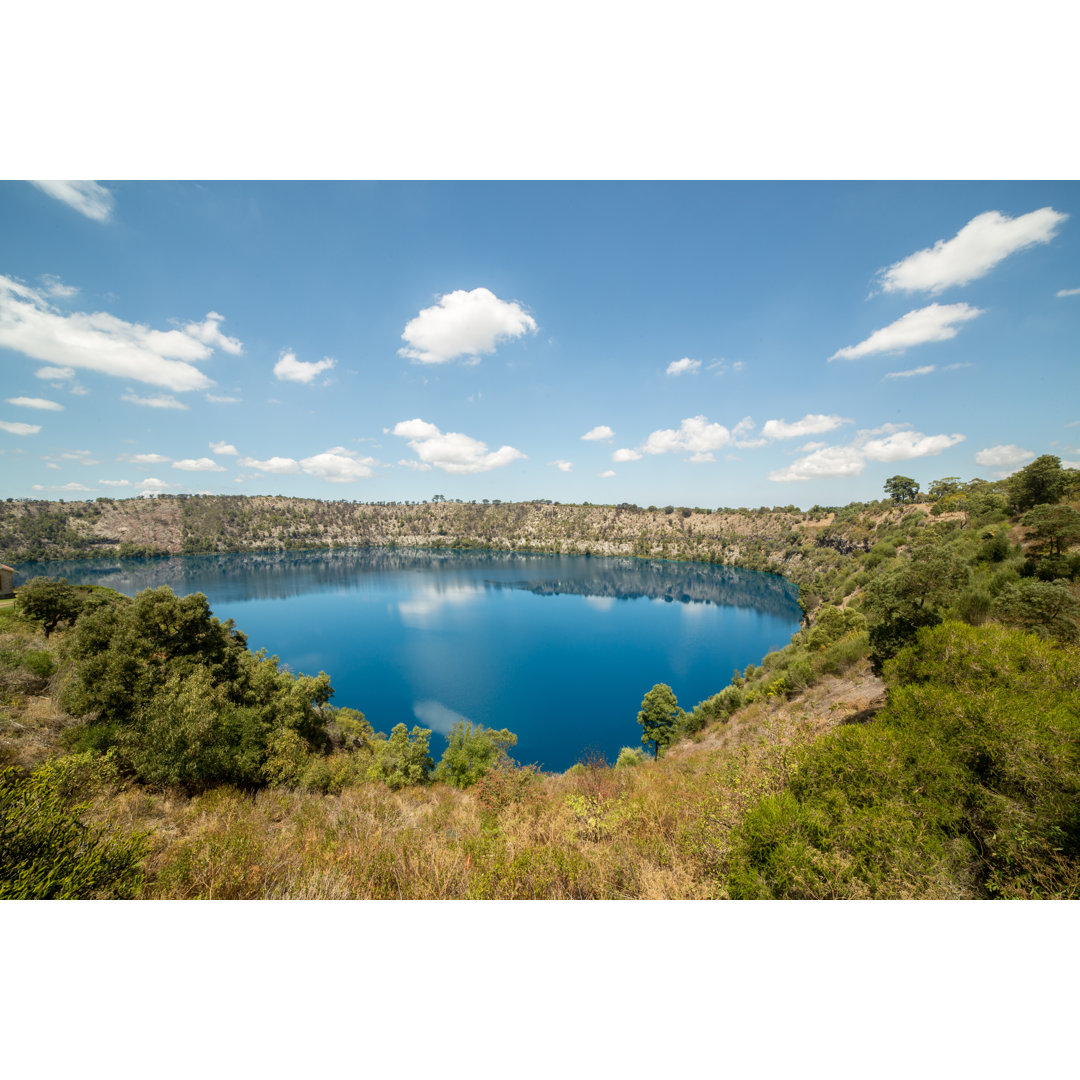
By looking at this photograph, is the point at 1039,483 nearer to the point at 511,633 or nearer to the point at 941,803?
the point at 941,803

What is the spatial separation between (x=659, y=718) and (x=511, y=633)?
31050mm

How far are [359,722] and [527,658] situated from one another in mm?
22718

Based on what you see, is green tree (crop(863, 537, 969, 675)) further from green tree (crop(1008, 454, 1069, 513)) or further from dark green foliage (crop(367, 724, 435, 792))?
dark green foliage (crop(367, 724, 435, 792))

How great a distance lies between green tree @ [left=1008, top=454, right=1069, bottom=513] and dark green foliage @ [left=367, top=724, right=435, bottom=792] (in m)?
41.2

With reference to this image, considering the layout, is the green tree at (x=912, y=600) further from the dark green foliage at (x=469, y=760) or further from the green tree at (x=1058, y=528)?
the dark green foliage at (x=469, y=760)

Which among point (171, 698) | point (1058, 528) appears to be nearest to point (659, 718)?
point (1058, 528)

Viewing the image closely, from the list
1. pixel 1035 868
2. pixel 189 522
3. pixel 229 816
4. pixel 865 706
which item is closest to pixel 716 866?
pixel 1035 868

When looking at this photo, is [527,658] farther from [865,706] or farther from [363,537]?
[363,537]

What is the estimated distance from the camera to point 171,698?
13.4m

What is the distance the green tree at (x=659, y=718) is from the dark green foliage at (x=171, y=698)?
A: 20069 millimetres

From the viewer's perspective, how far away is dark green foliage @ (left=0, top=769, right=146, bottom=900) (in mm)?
4387

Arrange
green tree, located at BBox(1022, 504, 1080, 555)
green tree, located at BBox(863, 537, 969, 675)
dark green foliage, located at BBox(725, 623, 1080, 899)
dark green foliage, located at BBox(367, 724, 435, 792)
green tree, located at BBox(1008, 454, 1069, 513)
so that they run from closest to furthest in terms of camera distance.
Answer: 1. dark green foliage, located at BBox(725, 623, 1080, 899)
2. green tree, located at BBox(863, 537, 969, 675)
3. green tree, located at BBox(1022, 504, 1080, 555)
4. dark green foliage, located at BBox(367, 724, 435, 792)
5. green tree, located at BBox(1008, 454, 1069, 513)

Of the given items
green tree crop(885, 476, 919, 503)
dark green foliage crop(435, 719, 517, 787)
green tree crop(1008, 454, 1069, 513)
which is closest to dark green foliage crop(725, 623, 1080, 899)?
dark green foliage crop(435, 719, 517, 787)

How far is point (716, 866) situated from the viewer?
5754 millimetres
